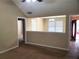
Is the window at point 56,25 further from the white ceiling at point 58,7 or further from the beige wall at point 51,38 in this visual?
the white ceiling at point 58,7

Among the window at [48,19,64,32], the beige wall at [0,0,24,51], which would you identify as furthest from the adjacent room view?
the window at [48,19,64,32]

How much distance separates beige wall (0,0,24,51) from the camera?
4.59 metres

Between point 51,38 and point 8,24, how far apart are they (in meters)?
2.82

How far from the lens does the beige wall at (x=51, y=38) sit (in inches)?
192

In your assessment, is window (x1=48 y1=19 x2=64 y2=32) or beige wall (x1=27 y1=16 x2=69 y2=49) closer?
beige wall (x1=27 y1=16 x2=69 y2=49)

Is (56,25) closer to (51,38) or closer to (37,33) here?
(37,33)

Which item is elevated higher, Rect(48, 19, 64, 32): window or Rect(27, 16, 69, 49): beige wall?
Rect(48, 19, 64, 32): window

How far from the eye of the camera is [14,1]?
527 cm

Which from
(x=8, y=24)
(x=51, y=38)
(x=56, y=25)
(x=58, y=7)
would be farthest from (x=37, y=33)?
(x=56, y=25)

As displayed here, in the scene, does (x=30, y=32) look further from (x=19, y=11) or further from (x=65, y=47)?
(x=65, y=47)

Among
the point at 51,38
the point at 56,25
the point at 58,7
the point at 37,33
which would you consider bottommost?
the point at 51,38

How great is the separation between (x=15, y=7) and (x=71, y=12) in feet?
11.4

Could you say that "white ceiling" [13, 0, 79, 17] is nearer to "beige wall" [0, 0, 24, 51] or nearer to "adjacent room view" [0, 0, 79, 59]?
"adjacent room view" [0, 0, 79, 59]

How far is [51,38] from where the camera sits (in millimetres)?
5512
